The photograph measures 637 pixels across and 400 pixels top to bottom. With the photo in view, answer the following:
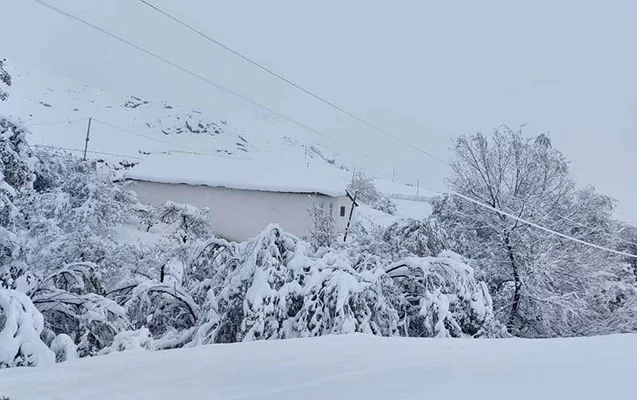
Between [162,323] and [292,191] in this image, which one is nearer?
[162,323]

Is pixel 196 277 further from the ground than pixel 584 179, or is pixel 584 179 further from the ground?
pixel 584 179

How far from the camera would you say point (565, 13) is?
39.2 feet

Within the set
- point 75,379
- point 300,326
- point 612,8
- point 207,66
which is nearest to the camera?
point 75,379

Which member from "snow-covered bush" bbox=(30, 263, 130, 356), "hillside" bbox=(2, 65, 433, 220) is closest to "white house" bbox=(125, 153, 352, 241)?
"hillside" bbox=(2, 65, 433, 220)

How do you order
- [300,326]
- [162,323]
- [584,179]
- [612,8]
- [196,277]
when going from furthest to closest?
[584,179] → [612,8] → [196,277] → [162,323] → [300,326]

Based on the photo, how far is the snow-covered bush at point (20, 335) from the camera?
12.7 ft

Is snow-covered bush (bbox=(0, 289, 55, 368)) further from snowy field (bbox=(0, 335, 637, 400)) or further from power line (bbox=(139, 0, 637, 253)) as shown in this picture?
power line (bbox=(139, 0, 637, 253))

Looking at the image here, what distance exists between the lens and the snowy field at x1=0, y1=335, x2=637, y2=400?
238 cm

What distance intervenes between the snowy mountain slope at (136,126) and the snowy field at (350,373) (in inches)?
2026

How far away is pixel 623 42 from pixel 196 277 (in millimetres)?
12712

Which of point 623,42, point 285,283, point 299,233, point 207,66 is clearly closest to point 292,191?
point 299,233

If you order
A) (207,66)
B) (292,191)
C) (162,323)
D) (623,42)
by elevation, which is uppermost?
(623,42)

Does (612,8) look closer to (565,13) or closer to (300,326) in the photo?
(565,13)

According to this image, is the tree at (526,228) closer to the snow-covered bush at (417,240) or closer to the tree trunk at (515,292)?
the tree trunk at (515,292)
